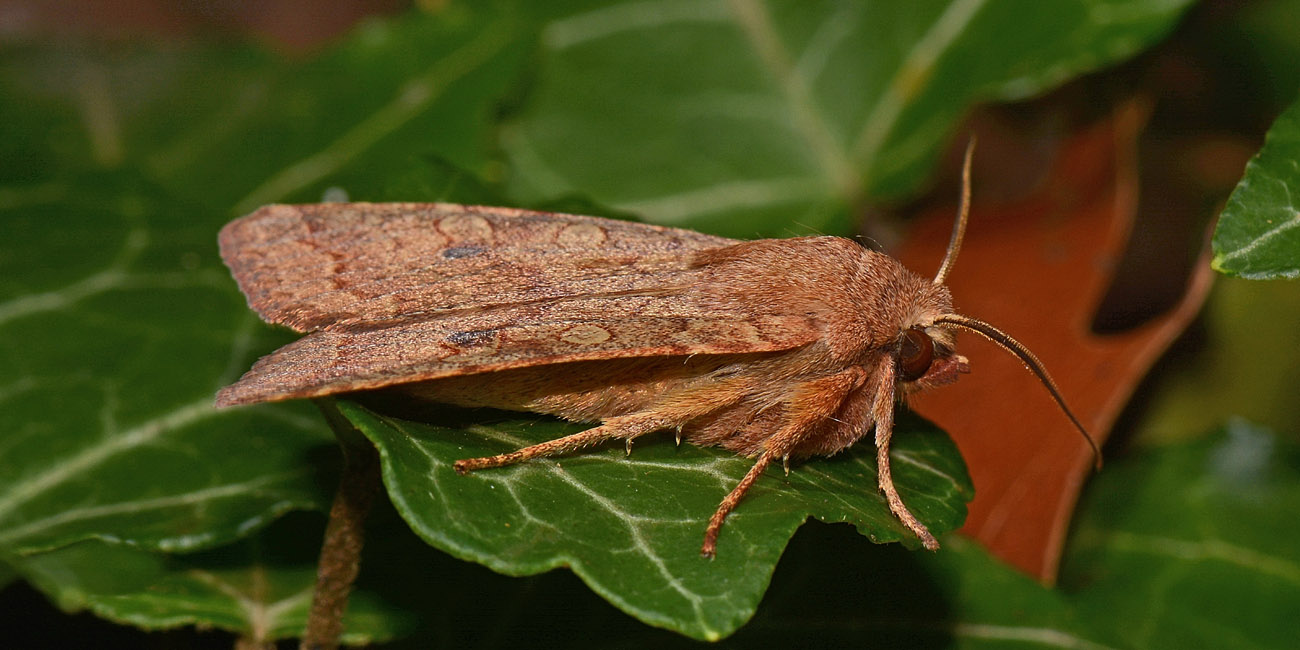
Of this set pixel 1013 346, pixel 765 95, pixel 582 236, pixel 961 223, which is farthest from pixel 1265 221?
pixel 765 95

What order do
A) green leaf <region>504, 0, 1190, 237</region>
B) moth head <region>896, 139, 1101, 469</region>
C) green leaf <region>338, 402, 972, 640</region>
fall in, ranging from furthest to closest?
green leaf <region>504, 0, 1190, 237</region> → moth head <region>896, 139, 1101, 469</region> → green leaf <region>338, 402, 972, 640</region>

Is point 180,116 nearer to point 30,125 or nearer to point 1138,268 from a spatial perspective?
point 30,125

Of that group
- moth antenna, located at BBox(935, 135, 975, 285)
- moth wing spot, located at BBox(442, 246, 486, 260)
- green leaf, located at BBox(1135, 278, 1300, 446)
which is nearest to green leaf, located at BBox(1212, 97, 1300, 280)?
moth antenna, located at BBox(935, 135, 975, 285)

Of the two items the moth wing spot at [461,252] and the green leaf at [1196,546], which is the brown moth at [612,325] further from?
the green leaf at [1196,546]

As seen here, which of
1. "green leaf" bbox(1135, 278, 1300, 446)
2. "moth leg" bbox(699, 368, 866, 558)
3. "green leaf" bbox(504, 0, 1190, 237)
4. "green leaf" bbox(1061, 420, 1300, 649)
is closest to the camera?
"moth leg" bbox(699, 368, 866, 558)

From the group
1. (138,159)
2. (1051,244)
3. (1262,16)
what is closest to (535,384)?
(1051,244)

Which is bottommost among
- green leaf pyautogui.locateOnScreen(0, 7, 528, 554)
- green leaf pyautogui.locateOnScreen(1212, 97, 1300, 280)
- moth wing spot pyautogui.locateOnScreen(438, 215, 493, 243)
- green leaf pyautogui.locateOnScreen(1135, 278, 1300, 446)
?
green leaf pyautogui.locateOnScreen(1135, 278, 1300, 446)

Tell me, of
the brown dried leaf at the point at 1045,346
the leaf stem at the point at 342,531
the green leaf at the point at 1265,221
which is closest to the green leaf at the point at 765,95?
the brown dried leaf at the point at 1045,346

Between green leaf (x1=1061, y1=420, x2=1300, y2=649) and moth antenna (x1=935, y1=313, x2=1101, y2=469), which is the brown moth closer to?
moth antenna (x1=935, y1=313, x2=1101, y2=469)
